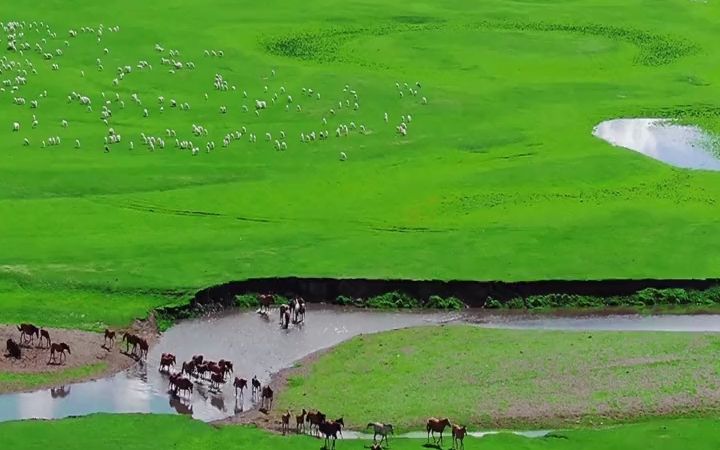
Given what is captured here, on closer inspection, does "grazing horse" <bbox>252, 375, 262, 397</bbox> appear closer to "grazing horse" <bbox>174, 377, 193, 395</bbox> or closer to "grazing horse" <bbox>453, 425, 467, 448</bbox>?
"grazing horse" <bbox>174, 377, 193, 395</bbox>

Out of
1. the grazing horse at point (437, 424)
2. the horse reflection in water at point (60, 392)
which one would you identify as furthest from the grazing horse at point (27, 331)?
the grazing horse at point (437, 424)

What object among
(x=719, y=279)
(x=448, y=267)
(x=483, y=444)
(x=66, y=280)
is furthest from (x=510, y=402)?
(x=66, y=280)

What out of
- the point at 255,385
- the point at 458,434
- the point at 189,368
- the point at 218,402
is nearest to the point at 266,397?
the point at 255,385

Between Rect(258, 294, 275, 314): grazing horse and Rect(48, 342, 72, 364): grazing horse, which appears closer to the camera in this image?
Rect(48, 342, 72, 364): grazing horse

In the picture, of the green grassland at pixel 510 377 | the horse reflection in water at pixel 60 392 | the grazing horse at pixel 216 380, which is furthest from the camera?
the grazing horse at pixel 216 380

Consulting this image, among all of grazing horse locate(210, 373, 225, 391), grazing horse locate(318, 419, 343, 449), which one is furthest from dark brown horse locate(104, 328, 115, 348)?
grazing horse locate(318, 419, 343, 449)

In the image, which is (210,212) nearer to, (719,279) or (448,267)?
(448,267)

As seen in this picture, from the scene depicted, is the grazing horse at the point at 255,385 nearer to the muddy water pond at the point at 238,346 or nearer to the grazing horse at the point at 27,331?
the muddy water pond at the point at 238,346
